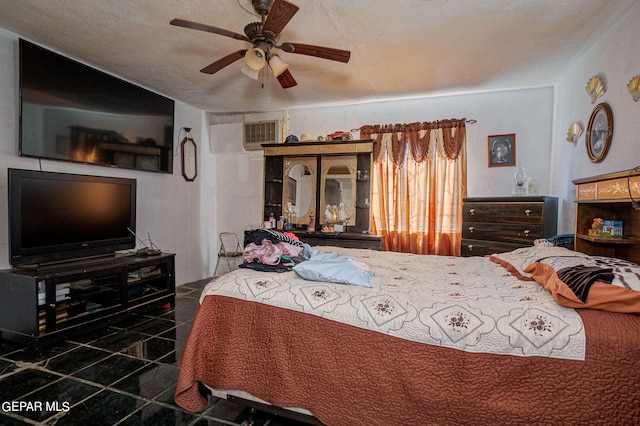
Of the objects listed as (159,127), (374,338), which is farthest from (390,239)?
(159,127)

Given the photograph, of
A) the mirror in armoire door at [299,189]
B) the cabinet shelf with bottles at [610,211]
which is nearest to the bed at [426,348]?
the cabinet shelf with bottles at [610,211]

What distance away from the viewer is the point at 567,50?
2.68 m

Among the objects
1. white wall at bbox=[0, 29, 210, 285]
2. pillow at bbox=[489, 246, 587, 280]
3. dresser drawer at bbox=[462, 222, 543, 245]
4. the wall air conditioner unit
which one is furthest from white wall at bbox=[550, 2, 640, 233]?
white wall at bbox=[0, 29, 210, 285]

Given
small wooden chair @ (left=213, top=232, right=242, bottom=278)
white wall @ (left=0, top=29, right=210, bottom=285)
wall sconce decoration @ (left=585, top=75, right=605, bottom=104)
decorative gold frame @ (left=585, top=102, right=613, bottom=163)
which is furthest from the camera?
small wooden chair @ (left=213, top=232, right=242, bottom=278)

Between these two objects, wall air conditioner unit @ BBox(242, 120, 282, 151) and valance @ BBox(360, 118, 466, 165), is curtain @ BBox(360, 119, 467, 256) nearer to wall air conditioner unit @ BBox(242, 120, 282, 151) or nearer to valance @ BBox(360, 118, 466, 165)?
valance @ BBox(360, 118, 466, 165)

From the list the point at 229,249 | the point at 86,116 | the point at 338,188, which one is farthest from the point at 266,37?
the point at 229,249

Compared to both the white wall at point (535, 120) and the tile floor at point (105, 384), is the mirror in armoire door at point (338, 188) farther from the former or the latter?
the tile floor at point (105, 384)

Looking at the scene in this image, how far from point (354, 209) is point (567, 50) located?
2.53 m

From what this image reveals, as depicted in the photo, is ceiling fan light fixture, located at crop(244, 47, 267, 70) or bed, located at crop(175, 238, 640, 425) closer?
bed, located at crop(175, 238, 640, 425)

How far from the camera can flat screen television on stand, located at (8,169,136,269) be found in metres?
2.47

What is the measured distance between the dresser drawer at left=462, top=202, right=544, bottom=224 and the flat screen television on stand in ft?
11.8

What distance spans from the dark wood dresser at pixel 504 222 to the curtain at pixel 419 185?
0.36 meters

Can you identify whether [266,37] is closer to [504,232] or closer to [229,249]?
[504,232]

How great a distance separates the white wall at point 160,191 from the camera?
2598 millimetres
